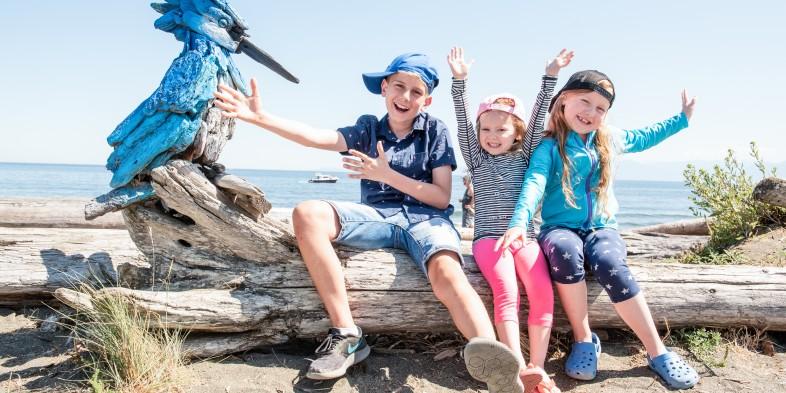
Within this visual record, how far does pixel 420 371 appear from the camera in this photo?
3.10 meters

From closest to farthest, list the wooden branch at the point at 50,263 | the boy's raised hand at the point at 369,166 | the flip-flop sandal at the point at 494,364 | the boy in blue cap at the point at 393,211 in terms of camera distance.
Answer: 1. the flip-flop sandal at the point at 494,364
2. the boy in blue cap at the point at 393,211
3. the boy's raised hand at the point at 369,166
4. the wooden branch at the point at 50,263

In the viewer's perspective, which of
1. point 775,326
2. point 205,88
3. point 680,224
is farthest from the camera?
point 680,224

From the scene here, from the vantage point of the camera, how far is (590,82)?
3273 millimetres

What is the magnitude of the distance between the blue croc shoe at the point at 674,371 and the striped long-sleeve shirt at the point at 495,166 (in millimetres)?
1033

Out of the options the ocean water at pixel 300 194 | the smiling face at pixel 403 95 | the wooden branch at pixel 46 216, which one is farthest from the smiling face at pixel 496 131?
the ocean water at pixel 300 194

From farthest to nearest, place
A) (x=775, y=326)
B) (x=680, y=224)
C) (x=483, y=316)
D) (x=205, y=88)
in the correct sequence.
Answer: (x=680, y=224) < (x=775, y=326) < (x=205, y=88) < (x=483, y=316)

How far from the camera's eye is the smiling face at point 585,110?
3.31 metres

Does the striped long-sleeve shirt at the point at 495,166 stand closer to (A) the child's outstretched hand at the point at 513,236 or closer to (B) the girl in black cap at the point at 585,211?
(B) the girl in black cap at the point at 585,211

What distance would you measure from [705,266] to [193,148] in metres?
3.62

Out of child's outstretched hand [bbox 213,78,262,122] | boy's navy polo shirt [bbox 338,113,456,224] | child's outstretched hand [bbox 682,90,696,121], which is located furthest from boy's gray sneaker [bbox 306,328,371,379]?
child's outstretched hand [bbox 682,90,696,121]

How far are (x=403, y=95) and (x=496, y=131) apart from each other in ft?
2.21

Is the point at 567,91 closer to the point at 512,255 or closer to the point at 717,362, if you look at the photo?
Result: the point at 512,255

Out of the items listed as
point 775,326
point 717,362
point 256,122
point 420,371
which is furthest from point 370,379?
point 775,326

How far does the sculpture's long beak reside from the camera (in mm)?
3439
